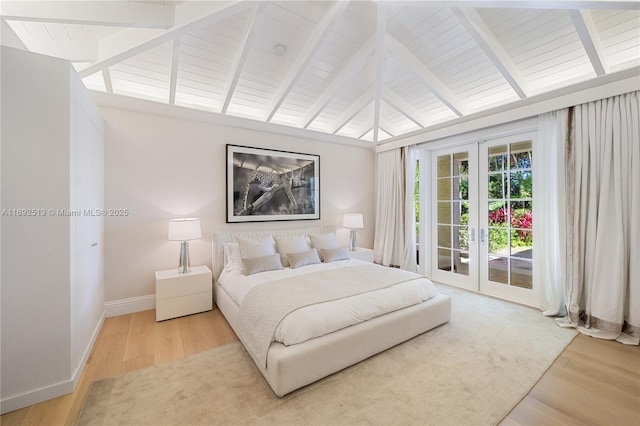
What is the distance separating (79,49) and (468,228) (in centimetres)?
504

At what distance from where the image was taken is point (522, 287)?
3.45m

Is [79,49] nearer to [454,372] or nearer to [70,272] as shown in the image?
[70,272]

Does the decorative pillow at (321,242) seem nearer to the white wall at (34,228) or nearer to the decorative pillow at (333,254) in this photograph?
the decorative pillow at (333,254)

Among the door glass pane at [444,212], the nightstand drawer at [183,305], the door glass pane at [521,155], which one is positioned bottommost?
the nightstand drawer at [183,305]

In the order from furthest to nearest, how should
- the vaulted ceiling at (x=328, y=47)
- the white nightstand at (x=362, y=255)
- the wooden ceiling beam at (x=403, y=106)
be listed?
the white nightstand at (x=362, y=255) → the wooden ceiling beam at (x=403, y=106) → the vaulted ceiling at (x=328, y=47)

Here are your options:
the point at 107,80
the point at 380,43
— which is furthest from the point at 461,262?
the point at 107,80

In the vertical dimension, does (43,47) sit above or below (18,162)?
above

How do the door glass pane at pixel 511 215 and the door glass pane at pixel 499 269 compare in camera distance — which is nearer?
the door glass pane at pixel 511 215

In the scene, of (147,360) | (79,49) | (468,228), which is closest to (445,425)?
(147,360)

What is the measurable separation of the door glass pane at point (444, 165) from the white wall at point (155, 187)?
282 cm

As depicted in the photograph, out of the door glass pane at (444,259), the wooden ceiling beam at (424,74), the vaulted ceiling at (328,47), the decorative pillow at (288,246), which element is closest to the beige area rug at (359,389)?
the decorative pillow at (288,246)

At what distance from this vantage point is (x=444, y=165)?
4379 millimetres

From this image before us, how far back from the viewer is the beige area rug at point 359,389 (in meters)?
1.62

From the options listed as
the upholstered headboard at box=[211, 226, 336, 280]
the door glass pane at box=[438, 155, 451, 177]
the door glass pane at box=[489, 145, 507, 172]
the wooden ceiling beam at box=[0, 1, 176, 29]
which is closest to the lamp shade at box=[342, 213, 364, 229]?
the upholstered headboard at box=[211, 226, 336, 280]
